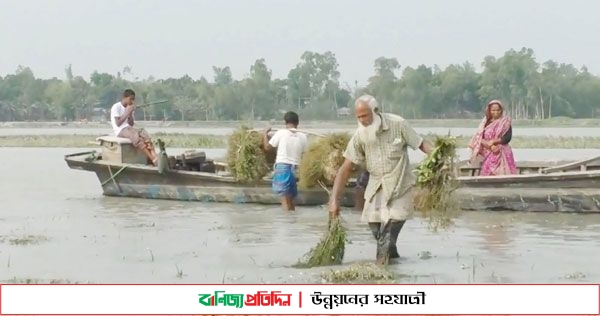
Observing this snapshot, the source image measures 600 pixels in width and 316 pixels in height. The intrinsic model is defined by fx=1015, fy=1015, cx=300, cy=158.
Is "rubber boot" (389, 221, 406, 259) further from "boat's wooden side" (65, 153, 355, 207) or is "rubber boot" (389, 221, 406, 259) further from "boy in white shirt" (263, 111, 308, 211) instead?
"boat's wooden side" (65, 153, 355, 207)

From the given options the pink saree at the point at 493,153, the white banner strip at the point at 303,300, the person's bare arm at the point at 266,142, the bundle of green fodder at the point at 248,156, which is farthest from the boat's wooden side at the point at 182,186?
the white banner strip at the point at 303,300

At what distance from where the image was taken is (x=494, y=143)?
1189 centimetres

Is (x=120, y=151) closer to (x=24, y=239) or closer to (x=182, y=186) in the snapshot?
(x=182, y=186)

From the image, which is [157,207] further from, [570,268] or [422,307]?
[422,307]

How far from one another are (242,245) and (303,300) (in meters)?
3.74

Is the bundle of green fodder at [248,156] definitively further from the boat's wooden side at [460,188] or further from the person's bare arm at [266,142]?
the boat's wooden side at [460,188]

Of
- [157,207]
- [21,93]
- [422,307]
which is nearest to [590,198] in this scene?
[157,207]

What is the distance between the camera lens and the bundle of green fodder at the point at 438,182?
7.78 meters

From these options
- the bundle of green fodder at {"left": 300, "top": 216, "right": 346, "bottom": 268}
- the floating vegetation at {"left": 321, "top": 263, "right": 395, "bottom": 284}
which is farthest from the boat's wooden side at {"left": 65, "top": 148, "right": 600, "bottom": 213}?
the floating vegetation at {"left": 321, "top": 263, "right": 395, "bottom": 284}

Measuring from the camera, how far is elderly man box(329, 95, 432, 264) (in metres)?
7.58

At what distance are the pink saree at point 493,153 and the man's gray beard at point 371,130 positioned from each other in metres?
4.54

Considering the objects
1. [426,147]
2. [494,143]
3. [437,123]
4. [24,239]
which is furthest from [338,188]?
[437,123]

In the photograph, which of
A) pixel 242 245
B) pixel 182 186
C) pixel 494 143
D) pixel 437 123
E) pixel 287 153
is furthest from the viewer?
pixel 437 123

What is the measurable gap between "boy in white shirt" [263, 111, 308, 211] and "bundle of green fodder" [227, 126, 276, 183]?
0.45 meters
